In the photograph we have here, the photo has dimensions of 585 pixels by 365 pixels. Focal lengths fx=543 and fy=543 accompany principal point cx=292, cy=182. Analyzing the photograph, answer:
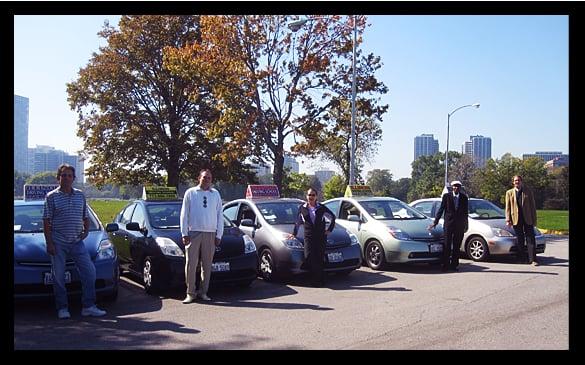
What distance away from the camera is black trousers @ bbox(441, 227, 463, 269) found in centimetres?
1080

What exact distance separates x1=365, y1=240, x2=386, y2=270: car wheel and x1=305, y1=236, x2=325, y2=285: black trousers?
2.13 metres

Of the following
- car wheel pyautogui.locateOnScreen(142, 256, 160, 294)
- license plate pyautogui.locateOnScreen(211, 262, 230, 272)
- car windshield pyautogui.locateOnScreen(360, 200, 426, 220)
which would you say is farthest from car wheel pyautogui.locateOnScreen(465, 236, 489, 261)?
car wheel pyautogui.locateOnScreen(142, 256, 160, 294)

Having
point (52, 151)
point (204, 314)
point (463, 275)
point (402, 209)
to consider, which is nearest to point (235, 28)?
point (52, 151)

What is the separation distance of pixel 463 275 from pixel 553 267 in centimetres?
228

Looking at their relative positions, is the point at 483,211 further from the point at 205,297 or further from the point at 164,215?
the point at 205,297

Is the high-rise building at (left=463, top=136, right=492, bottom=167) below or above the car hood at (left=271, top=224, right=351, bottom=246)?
above

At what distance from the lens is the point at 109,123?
31.4 metres

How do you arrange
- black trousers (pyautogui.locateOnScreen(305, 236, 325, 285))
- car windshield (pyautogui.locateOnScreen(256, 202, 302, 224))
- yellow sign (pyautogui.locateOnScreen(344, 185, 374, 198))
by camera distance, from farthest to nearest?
yellow sign (pyautogui.locateOnScreen(344, 185, 374, 198)), car windshield (pyautogui.locateOnScreen(256, 202, 302, 224)), black trousers (pyautogui.locateOnScreen(305, 236, 325, 285))

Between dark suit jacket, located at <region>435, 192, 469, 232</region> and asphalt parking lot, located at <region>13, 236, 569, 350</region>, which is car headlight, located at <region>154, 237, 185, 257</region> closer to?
asphalt parking lot, located at <region>13, 236, 569, 350</region>

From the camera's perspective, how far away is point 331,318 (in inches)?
274

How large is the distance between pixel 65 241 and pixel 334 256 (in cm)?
455

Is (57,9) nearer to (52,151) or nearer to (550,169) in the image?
(52,151)

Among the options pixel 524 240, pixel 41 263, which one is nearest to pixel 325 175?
pixel 524 240

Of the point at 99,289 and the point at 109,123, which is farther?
the point at 109,123
